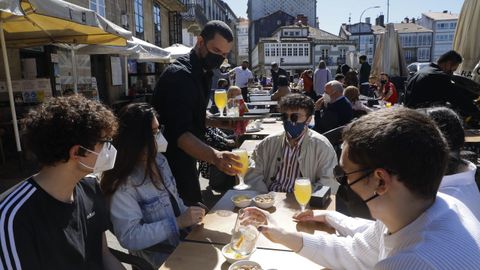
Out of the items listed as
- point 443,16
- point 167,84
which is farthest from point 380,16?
point 167,84

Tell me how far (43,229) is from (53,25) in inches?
222

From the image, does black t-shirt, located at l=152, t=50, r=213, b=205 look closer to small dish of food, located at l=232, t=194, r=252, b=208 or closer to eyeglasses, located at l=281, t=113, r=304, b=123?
small dish of food, located at l=232, t=194, r=252, b=208

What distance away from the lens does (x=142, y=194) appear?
2230mm

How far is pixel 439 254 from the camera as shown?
997 mm

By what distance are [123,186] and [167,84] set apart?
2.71 ft

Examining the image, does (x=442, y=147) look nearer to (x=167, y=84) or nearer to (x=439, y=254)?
(x=439, y=254)

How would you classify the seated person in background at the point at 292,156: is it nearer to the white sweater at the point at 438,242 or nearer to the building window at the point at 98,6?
the white sweater at the point at 438,242

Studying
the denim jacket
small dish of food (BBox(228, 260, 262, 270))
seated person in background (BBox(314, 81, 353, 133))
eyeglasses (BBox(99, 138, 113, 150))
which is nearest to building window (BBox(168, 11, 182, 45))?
seated person in background (BBox(314, 81, 353, 133))

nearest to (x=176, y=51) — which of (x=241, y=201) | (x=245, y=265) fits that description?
(x=241, y=201)

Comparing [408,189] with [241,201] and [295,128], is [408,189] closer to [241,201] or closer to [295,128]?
[241,201]

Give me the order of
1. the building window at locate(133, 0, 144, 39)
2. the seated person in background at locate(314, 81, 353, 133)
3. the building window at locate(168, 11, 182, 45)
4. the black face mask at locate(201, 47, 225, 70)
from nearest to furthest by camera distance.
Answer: the black face mask at locate(201, 47, 225, 70), the seated person in background at locate(314, 81, 353, 133), the building window at locate(133, 0, 144, 39), the building window at locate(168, 11, 182, 45)

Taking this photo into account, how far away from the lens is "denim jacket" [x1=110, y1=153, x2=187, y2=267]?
6.89 ft

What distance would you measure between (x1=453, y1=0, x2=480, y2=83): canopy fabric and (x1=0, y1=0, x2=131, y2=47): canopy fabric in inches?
235

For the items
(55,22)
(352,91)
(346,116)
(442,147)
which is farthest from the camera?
(352,91)
